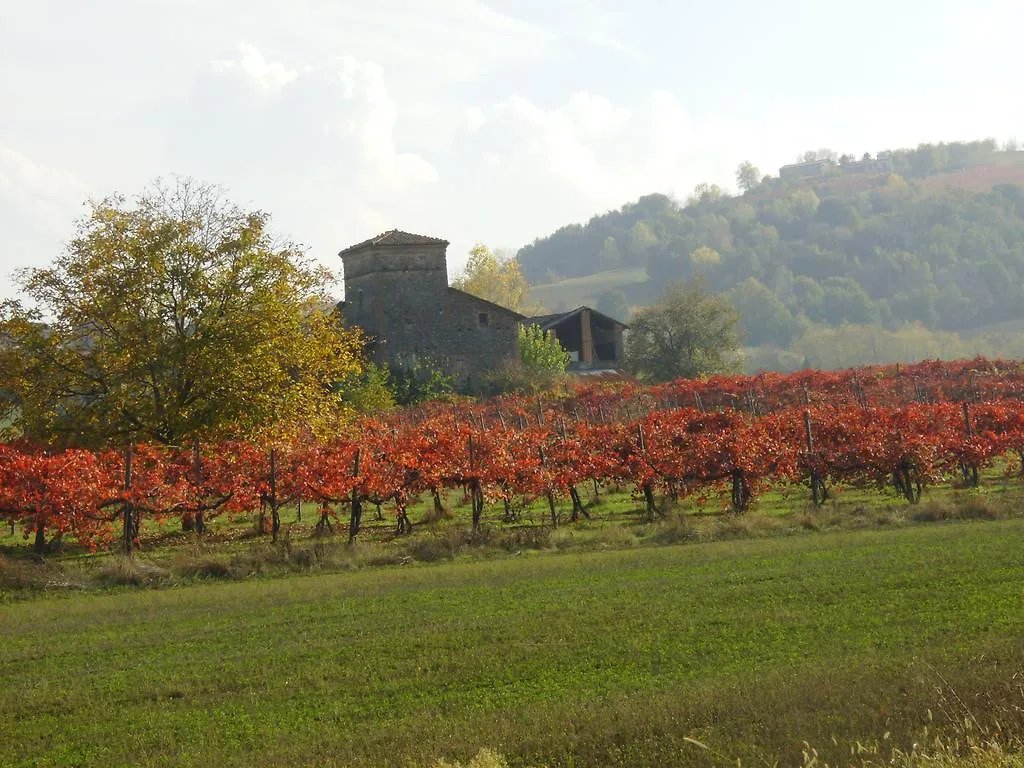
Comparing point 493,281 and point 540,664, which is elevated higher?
point 493,281

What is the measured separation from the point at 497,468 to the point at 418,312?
37463 millimetres

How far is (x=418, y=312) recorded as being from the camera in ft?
201

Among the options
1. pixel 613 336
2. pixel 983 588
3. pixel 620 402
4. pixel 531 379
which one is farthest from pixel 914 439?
pixel 613 336

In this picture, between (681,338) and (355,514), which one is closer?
(355,514)

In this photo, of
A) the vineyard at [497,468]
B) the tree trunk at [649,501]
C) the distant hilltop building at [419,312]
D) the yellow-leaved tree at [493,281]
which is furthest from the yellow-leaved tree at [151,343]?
the yellow-leaved tree at [493,281]

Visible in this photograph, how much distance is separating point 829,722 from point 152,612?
32.5ft

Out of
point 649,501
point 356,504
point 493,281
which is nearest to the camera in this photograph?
point 356,504

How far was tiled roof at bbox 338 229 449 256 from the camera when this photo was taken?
6112 centimetres

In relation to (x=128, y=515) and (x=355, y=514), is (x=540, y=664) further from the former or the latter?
(x=128, y=515)

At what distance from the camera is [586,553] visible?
793 inches

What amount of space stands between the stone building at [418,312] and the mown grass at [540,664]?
141 feet

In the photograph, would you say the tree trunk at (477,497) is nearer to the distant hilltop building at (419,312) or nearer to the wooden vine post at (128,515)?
the wooden vine post at (128,515)

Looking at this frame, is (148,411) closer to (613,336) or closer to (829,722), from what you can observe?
(829,722)

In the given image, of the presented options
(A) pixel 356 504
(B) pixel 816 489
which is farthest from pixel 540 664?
(B) pixel 816 489
